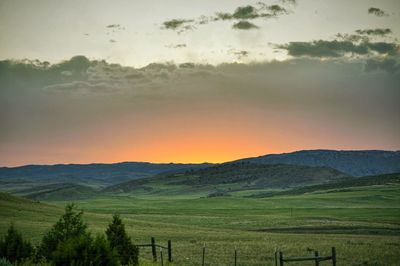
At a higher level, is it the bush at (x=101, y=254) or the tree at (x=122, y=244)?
the bush at (x=101, y=254)

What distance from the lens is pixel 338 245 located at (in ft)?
172

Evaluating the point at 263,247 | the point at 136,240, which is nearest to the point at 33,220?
the point at 136,240

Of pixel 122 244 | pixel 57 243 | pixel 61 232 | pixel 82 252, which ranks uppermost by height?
pixel 82 252

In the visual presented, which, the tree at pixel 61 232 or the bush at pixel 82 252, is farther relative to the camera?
the tree at pixel 61 232

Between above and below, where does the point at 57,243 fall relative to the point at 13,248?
above

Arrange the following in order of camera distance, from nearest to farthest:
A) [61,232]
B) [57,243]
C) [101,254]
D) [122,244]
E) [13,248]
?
[101,254]
[57,243]
[13,248]
[61,232]
[122,244]

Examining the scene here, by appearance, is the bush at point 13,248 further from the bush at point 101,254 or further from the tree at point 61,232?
the bush at point 101,254

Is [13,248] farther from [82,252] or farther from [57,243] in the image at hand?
[82,252]

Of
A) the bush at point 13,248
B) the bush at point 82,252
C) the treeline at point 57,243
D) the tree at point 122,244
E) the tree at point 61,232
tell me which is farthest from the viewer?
the tree at point 122,244

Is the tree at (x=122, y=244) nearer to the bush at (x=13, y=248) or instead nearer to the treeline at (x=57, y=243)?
the treeline at (x=57, y=243)

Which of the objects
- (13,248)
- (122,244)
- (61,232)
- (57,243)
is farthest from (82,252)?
(122,244)

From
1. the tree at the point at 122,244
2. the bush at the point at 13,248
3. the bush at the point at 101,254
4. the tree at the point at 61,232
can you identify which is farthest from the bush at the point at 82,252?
the tree at the point at 122,244

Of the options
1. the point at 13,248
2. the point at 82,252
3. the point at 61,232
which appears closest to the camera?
the point at 82,252

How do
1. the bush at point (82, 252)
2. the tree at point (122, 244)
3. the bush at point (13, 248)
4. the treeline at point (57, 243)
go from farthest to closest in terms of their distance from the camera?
the tree at point (122, 244)
the bush at point (13, 248)
the treeline at point (57, 243)
the bush at point (82, 252)
